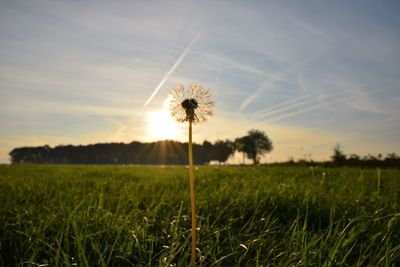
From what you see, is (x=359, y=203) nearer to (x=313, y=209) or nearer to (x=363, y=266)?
→ (x=313, y=209)

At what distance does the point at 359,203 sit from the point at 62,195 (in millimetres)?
4173

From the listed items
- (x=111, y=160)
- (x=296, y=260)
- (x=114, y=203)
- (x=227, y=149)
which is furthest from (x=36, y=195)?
(x=111, y=160)

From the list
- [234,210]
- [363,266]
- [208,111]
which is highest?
[208,111]

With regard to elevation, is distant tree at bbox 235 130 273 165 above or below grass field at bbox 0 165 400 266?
above

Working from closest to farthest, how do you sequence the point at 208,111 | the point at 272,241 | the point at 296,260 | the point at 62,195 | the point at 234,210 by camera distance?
the point at 208,111
the point at 296,260
the point at 272,241
the point at 234,210
the point at 62,195

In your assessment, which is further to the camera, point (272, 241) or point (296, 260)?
point (272, 241)

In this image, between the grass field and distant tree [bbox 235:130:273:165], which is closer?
the grass field

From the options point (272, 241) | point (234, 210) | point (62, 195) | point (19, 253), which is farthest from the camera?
point (62, 195)

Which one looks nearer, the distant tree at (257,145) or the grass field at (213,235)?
the grass field at (213,235)

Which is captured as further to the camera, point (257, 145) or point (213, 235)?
point (257, 145)

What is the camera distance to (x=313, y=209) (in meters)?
4.76

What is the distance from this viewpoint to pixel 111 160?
132625 millimetres

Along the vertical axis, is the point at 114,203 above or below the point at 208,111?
below

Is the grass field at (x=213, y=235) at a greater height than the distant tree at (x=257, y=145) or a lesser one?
lesser
